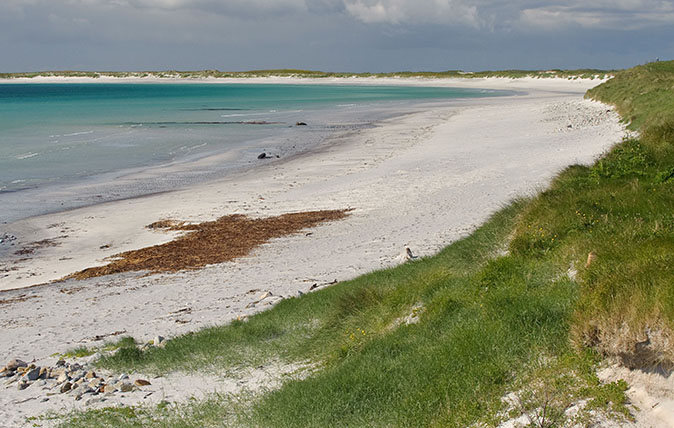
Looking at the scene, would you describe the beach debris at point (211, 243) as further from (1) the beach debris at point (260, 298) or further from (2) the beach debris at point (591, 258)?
(2) the beach debris at point (591, 258)

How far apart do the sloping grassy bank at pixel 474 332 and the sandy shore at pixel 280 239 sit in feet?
5.70

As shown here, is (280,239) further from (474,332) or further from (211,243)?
(474,332)

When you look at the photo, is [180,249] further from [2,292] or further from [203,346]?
[203,346]

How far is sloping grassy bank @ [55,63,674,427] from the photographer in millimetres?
5320

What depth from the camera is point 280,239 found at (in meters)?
15.2

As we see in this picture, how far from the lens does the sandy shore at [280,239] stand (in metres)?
10.7

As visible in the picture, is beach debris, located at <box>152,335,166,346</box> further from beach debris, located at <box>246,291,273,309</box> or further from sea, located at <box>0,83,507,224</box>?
sea, located at <box>0,83,507,224</box>

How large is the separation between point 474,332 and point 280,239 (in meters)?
9.25

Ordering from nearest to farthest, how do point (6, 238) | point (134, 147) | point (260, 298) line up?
point (260, 298) → point (6, 238) → point (134, 147)

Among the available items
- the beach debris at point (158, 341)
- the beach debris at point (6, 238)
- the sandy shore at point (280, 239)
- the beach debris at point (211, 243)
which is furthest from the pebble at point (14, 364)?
the beach debris at point (6, 238)

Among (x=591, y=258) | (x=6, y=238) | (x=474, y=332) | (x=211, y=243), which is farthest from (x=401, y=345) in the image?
(x=6, y=238)

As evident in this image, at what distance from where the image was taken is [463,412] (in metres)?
5.34

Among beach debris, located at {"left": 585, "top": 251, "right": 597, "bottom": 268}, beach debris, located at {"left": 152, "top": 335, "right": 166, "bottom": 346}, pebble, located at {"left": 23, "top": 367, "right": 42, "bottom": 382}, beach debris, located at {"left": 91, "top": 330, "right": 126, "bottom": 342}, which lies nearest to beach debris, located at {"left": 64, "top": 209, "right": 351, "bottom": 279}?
beach debris, located at {"left": 91, "top": 330, "right": 126, "bottom": 342}

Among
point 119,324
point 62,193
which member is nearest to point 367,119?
point 62,193
